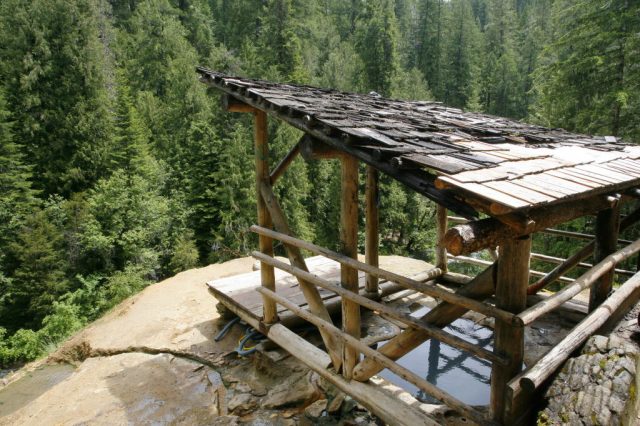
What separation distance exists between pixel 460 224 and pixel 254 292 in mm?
4021

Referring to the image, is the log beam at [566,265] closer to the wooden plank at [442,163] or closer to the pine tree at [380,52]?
the wooden plank at [442,163]

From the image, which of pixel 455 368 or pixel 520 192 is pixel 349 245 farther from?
pixel 455 368

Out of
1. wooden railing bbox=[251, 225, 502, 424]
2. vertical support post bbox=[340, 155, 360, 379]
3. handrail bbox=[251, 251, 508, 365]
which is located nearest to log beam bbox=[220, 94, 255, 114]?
wooden railing bbox=[251, 225, 502, 424]

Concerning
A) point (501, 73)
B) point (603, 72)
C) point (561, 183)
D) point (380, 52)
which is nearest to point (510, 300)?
point (561, 183)

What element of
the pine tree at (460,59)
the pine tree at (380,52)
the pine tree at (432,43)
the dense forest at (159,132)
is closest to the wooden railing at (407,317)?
the dense forest at (159,132)

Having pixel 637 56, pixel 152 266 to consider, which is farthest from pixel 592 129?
pixel 152 266

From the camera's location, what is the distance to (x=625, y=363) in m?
2.60

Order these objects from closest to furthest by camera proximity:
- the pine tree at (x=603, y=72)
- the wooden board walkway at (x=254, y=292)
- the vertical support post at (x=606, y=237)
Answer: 1. the vertical support post at (x=606, y=237)
2. the wooden board walkway at (x=254, y=292)
3. the pine tree at (x=603, y=72)

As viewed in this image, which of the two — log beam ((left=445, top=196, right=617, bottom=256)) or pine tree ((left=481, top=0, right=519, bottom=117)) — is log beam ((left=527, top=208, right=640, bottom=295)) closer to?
log beam ((left=445, top=196, right=617, bottom=256))

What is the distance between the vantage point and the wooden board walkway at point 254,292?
6.28m

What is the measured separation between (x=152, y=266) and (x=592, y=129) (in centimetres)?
1738

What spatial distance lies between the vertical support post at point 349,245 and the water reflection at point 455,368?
1337 mm

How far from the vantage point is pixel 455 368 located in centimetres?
596

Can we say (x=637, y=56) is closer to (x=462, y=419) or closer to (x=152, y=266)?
(x=462, y=419)
